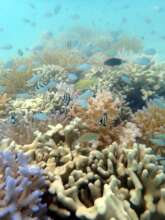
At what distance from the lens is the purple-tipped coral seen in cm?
269

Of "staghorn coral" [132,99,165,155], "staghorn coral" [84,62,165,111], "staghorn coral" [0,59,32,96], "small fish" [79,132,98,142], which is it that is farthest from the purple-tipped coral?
"staghorn coral" [0,59,32,96]

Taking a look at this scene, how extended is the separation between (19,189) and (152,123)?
3.25m

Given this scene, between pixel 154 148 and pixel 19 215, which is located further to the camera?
pixel 154 148

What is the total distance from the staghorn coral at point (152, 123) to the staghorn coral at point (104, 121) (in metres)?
0.26

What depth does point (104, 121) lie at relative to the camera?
4852mm

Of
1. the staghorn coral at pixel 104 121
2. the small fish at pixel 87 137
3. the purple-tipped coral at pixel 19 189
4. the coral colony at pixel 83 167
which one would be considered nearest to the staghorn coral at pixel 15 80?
the coral colony at pixel 83 167

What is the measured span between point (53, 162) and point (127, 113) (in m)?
3.37

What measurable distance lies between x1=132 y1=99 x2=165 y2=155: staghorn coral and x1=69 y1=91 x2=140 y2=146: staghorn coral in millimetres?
263

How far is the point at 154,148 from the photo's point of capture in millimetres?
4910

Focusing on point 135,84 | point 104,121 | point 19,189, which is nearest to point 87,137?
point 104,121

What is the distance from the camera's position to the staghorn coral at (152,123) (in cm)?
502

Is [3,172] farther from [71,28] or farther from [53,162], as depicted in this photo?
[71,28]

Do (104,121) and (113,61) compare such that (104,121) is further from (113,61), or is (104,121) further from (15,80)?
(15,80)

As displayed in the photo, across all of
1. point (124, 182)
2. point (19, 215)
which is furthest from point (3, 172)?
point (124, 182)
